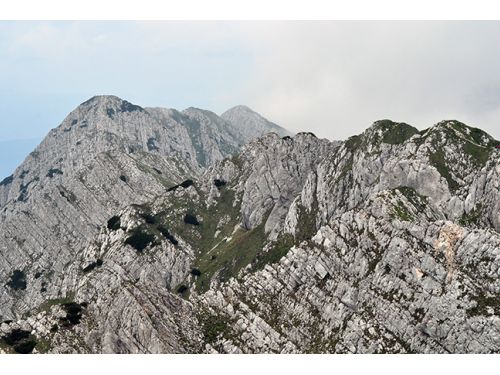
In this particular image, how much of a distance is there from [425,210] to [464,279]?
49.3 metres

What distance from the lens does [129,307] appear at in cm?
14525

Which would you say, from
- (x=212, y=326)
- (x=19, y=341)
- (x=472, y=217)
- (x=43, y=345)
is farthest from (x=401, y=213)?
(x=19, y=341)

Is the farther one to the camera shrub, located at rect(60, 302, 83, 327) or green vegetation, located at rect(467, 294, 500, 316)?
green vegetation, located at rect(467, 294, 500, 316)

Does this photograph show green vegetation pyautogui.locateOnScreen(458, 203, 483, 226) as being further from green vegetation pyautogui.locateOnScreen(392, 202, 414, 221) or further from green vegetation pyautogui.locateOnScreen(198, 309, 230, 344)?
green vegetation pyautogui.locateOnScreen(198, 309, 230, 344)

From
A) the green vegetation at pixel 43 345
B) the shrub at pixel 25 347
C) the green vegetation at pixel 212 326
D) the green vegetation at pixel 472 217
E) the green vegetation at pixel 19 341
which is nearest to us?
the green vegetation at pixel 43 345

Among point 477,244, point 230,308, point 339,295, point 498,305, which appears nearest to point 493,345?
point 498,305

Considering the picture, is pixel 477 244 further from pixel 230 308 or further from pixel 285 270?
pixel 230 308

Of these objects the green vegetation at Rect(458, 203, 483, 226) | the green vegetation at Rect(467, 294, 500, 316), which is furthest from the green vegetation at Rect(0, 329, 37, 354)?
the green vegetation at Rect(458, 203, 483, 226)

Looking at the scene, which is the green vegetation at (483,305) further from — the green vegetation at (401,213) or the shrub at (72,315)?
the shrub at (72,315)

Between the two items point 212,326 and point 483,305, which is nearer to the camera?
point 483,305

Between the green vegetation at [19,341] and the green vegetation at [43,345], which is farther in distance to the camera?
the green vegetation at [19,341]

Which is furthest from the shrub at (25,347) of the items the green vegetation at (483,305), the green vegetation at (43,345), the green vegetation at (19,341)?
the green vegetation at (483,305)

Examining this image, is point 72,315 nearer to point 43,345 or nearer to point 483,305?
point 43,345

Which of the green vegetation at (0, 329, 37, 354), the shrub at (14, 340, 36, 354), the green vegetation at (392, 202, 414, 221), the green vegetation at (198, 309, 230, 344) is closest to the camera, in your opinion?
the shrub at (14, 340, 36, 354)
